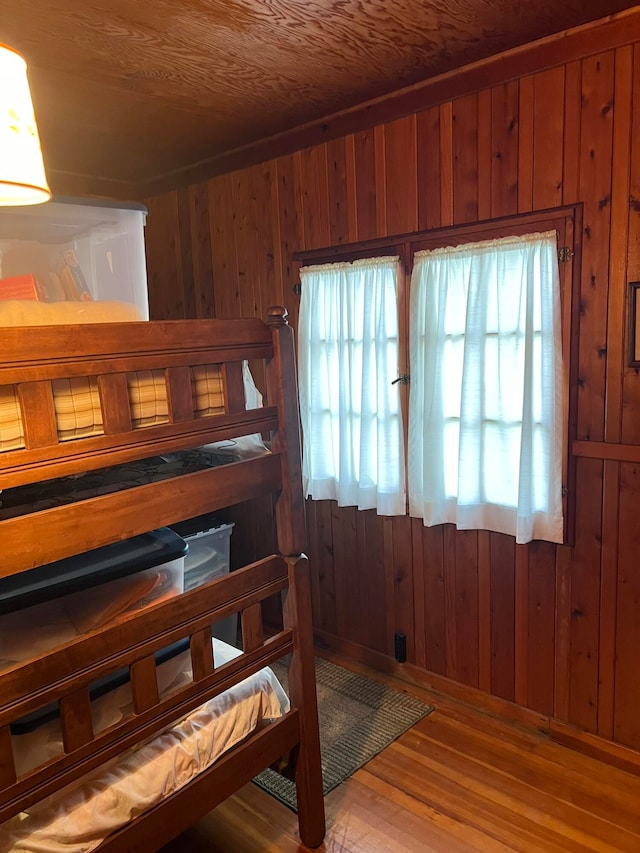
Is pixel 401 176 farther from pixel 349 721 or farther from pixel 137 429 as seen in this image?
pixel 349 721

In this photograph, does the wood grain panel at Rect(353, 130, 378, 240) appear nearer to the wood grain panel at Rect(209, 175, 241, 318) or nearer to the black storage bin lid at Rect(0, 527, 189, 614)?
the wood grain panel at Rect(209, 175, 241, 318)

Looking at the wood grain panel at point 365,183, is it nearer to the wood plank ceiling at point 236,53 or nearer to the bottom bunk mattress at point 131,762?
the wood plank ceiling at point 236,53

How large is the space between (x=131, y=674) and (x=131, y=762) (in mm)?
251

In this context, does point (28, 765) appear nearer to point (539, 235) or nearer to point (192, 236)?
point (539, 235)

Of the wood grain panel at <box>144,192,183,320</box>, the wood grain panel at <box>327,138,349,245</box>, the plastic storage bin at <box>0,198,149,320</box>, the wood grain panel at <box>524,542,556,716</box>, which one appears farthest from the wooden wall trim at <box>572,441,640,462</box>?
the wood grain panel at <box>144,192,183,320</box>

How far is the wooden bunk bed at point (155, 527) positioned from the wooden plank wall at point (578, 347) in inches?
36.2

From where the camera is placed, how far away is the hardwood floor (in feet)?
6.47

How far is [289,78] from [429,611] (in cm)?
225

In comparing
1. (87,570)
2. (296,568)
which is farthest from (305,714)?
(87,570)

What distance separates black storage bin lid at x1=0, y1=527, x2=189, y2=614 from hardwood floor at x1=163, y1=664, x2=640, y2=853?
1.04 metres

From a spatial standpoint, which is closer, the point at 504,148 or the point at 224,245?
the point at 504,148

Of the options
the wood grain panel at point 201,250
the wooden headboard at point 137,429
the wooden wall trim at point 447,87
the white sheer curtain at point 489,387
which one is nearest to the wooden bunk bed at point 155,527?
the wooden headboard at point 137,429

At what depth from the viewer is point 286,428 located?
73.5 inches

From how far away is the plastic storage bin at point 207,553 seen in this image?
3.02 meters
